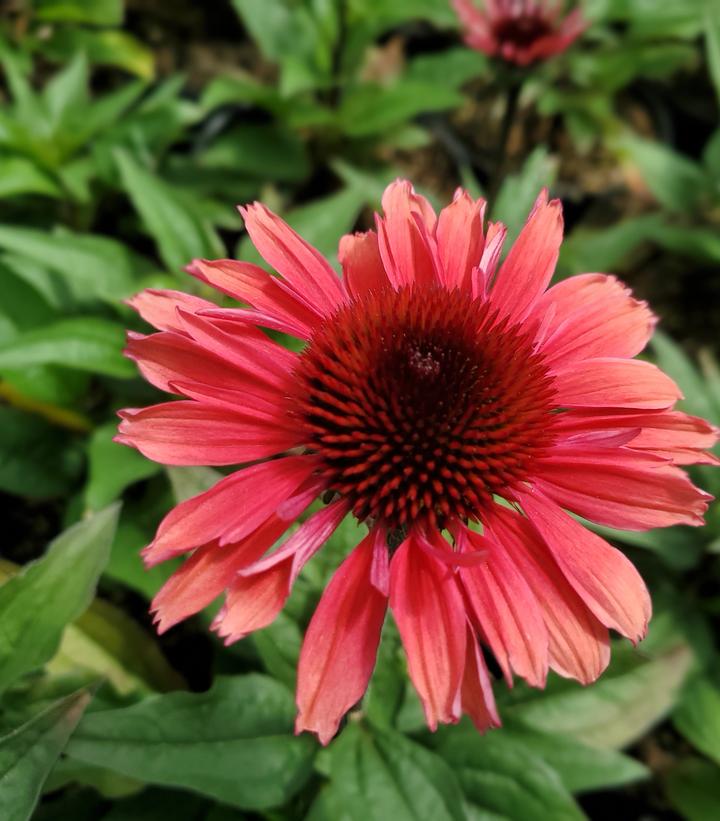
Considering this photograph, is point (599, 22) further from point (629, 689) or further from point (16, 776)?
point (16, 776)

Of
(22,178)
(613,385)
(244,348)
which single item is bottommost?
(613,385)

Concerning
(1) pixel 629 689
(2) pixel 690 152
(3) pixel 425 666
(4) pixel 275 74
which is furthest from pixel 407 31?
(3) pixel 425 666

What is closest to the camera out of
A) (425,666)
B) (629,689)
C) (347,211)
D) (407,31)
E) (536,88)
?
(425,666)

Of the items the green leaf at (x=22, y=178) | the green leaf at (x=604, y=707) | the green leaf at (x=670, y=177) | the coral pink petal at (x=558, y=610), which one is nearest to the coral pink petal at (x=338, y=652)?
the coral pink petal at (x=558, y=610)

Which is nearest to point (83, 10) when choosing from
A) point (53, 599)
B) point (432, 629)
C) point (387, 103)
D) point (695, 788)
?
point (387, 103)

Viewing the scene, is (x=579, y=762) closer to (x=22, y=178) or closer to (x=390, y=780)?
(x=390, y=780)
